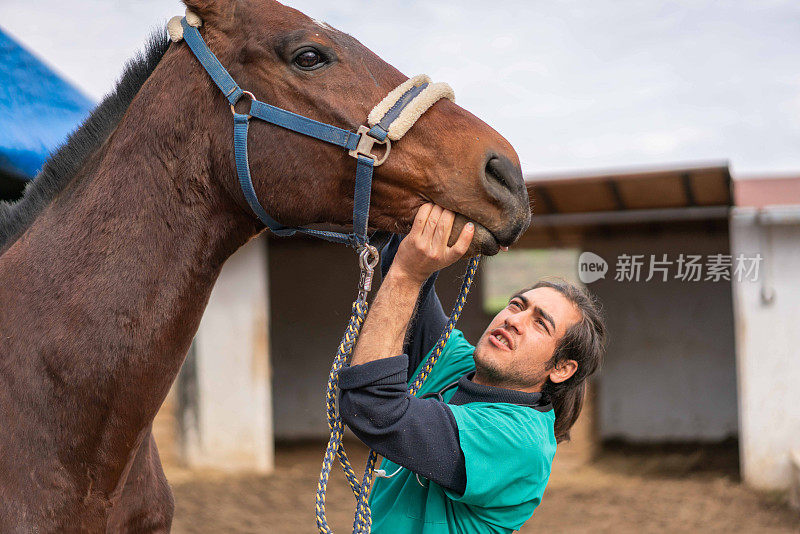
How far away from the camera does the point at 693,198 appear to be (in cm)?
759

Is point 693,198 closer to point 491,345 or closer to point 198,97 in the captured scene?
point 491,345

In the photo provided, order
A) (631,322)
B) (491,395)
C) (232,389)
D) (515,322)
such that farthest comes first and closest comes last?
(631,322) → (232,389) → (515,322) → (491,395)

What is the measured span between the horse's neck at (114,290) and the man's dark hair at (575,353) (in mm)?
1028

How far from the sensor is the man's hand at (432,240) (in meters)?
1.56

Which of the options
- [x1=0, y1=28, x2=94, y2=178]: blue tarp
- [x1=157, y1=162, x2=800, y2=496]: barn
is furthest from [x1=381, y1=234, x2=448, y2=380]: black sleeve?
[x1=157, y1=162, x2=800, y2=496]: barn

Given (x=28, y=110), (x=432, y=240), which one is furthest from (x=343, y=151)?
(x=28, y=110)

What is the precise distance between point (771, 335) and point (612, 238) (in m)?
3.60

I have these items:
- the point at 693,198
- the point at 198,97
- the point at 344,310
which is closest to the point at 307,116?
the point at 198,97

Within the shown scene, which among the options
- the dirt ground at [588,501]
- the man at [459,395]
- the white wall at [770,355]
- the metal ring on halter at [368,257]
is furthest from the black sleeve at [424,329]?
the white wall at [770,355]

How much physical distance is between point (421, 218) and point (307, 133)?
330mm

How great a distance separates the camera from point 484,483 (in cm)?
165

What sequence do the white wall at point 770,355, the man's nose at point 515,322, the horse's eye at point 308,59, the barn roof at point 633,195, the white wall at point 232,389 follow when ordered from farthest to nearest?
the white wall at point 232,389, the white wall at point 770,355, the barn roof at point 633,195, the man's nose at point 515,322, the horse's eye at point 308,59

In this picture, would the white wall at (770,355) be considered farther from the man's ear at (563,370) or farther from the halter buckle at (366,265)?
the halter buckle at (366,265)

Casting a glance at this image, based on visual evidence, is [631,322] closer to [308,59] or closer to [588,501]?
[588,501]
